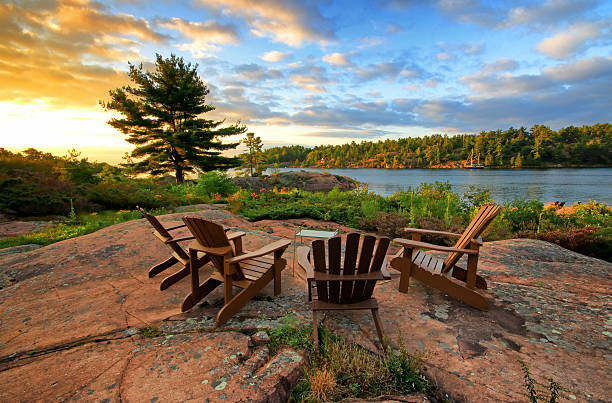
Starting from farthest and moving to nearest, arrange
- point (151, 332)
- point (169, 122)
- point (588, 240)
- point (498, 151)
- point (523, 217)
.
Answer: point (498, 151), point (169, 122), point (523, 217), point (588, 240), point (151, 332)

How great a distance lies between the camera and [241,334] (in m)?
2.52

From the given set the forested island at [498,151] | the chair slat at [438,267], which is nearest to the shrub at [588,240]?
the chair slat at [438,267]

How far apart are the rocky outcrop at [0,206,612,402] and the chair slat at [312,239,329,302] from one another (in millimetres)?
326

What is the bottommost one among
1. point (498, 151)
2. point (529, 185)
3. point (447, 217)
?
point (529, 185)

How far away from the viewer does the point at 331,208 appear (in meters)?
8.65

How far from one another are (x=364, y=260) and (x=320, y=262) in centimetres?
42

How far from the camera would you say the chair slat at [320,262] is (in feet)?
8.32

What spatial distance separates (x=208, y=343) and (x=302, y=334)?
0.82 metres

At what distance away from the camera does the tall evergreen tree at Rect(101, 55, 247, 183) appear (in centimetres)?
1770

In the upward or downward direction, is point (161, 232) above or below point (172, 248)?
above

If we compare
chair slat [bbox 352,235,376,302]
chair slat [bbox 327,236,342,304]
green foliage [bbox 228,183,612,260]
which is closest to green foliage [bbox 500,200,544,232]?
green foliage [bbox 228,183,612,260]

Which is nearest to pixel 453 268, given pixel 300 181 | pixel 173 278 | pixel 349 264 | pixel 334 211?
pixel 349 264

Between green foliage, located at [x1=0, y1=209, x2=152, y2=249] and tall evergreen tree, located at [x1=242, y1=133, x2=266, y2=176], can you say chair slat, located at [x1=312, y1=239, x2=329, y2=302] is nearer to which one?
green foliage, located at [x1=0, y1=209, x2=152, y2=249]

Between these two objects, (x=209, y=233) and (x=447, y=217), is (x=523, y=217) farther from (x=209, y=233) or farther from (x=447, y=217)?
(x=209, y=233)
